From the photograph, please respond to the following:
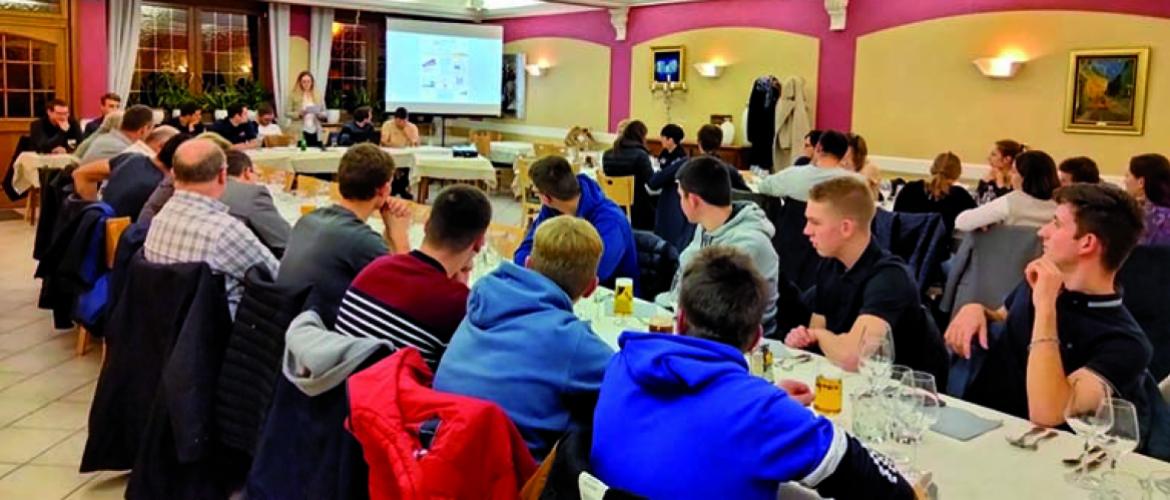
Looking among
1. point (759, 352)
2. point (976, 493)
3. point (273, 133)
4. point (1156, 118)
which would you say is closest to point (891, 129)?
point (1156, 118)

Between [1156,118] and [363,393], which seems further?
[1156,118]

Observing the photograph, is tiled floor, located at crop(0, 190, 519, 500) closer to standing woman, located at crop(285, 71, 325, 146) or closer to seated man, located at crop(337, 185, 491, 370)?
seated man, located at crop(337, 185, 491, 370)

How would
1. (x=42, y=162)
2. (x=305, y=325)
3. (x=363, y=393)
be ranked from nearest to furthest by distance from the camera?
1. (x=363, y=393)
2. (x=305, y=325)
3. (x=42, y=162)

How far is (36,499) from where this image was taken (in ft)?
11.4

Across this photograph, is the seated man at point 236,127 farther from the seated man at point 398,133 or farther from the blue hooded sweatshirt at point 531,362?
the blue hooded sweatshirt at point 531,362

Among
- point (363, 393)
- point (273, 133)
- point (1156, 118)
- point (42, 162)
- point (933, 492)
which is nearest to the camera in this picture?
point (933, 492)

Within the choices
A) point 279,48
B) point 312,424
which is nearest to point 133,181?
point 312,424

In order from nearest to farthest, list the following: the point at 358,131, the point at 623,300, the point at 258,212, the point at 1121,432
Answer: the point at 1121,432, the point at 623,300, the point at 258,212, the point at 358,131

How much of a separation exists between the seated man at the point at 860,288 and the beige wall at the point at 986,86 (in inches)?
240

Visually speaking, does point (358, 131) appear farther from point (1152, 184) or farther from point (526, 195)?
point (1152, 184)

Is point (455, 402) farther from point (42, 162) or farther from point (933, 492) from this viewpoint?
point (42, 162)

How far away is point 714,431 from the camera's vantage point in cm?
157

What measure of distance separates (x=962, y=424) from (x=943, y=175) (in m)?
4.05

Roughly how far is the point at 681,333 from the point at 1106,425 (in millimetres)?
879
